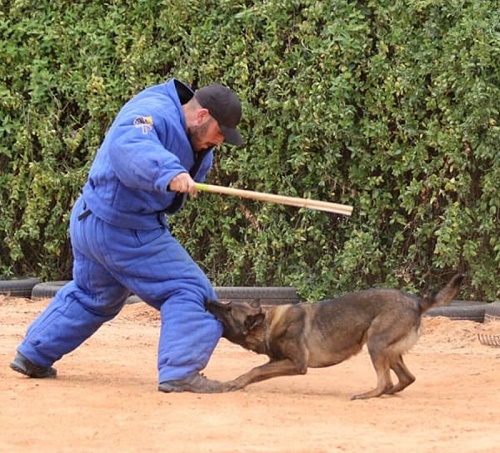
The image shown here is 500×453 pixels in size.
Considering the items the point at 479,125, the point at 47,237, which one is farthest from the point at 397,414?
the point at 47,237

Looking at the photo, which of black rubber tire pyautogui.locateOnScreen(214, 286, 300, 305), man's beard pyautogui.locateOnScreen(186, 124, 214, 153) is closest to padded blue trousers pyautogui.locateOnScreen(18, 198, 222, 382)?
man's beard pyautogui.locateOnScreen(186, 124, 214, 153)

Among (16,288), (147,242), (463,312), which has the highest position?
(147,242)

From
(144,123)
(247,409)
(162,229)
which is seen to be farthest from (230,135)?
(247,409)

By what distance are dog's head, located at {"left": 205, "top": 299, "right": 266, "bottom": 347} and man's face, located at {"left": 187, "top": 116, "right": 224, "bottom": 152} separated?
93 centimetres

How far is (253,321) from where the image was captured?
25.2 ft

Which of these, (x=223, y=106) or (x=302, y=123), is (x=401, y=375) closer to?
(x=223, y=106)

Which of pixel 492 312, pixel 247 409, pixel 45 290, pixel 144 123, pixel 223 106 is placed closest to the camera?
pixel 247 409

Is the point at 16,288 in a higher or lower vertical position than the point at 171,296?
lower

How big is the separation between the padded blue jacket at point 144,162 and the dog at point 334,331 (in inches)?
28.0

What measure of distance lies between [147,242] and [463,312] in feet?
12.7

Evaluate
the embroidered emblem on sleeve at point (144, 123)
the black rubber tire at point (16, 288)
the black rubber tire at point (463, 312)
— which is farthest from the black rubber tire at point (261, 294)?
the embroidered emblem on sleeve at point (144, 123)

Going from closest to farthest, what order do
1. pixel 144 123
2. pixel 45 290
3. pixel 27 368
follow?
pixel 144 123 → pixel 27 368 → pixel 45 290

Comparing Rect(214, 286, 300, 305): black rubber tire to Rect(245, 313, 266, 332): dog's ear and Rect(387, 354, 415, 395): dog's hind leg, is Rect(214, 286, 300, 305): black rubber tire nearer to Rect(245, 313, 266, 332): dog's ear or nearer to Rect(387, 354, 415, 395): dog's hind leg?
Rect(245, 313, 266, 332): dog's ear

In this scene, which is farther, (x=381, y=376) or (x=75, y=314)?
(x=75, y=314)
